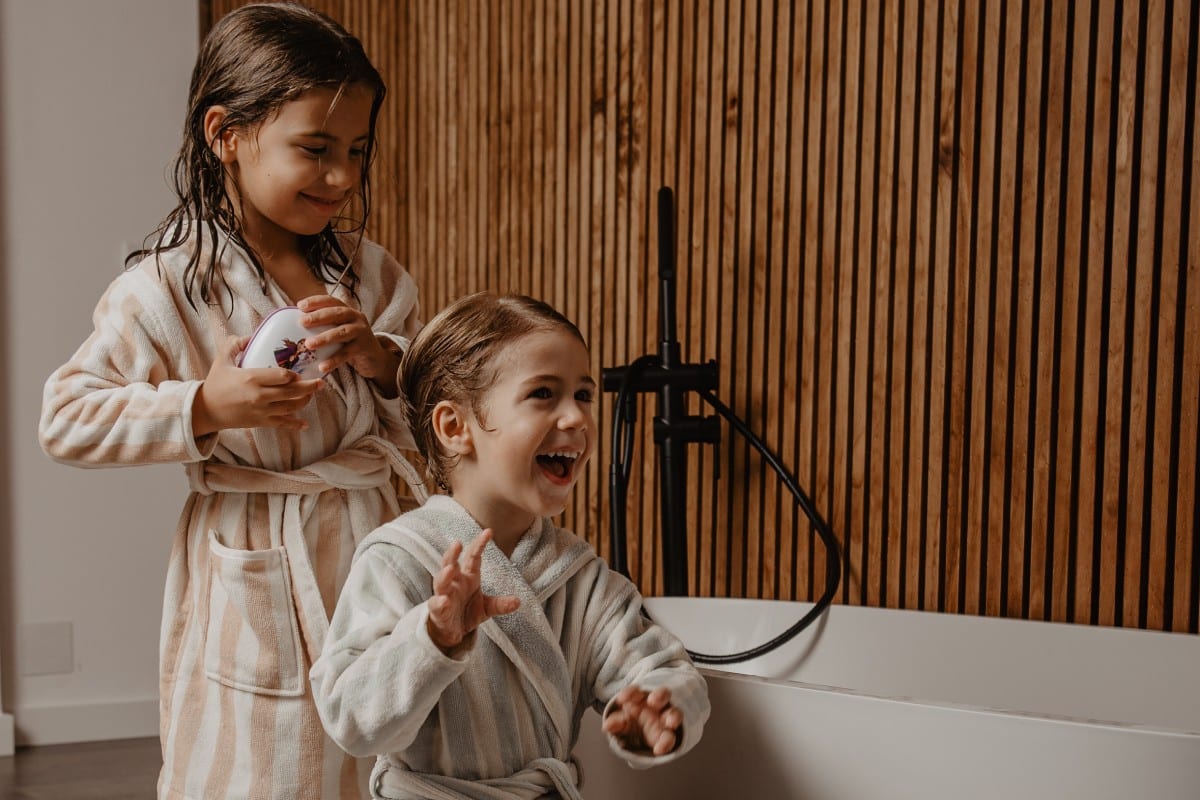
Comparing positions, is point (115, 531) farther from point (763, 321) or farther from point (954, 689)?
point (954, 689)

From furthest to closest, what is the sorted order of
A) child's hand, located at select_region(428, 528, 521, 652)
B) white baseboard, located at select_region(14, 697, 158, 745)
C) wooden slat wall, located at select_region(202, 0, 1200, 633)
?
1. white baseboard, located at select_region(14, 697, 158, 745)
2. wooden slat wall, located at select_region(202, 0, 1200, 633)
3. child's hand, located at select_region(428, 528, 521, 652)

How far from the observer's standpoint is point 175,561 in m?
1.35

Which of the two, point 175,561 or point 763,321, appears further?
point 763,321

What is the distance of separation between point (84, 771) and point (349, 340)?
7.40ft

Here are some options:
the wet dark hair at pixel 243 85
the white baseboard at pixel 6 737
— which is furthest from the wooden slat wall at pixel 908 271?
the white baseboard at pixel 6 737

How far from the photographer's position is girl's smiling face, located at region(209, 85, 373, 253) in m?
1.29

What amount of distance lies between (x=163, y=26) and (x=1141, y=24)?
2.73 metres

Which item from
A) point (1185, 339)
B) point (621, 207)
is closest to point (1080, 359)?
point (1185, 339)

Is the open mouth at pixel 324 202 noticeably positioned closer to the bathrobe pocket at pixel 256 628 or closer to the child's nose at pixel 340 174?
the child's nose at pixel 340 174

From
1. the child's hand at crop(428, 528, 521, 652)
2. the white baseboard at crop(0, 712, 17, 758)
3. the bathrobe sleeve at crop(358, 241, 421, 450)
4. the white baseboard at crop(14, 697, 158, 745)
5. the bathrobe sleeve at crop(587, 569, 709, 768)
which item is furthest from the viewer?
the white baseboard at crop(14, 697, 158, 745)

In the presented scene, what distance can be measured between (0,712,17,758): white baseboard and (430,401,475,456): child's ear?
262 cm

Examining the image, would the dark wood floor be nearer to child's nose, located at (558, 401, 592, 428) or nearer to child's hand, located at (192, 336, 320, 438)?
child's hand, located at (192, 336, 320, 438)

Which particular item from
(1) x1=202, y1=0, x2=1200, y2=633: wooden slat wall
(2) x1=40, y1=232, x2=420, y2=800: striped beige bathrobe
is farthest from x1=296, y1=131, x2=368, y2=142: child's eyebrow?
(1) x1=202, y1=0, x2=1200, y2=633: wooden slat wall

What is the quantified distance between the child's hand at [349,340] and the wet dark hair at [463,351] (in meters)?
0.09
